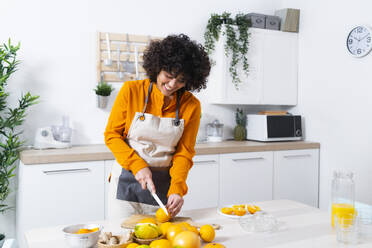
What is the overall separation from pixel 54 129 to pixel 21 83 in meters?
0.46

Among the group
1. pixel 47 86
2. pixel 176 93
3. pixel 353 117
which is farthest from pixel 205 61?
→ pixel 353 117

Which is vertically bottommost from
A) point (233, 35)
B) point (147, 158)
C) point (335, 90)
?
A: point (147, 158)

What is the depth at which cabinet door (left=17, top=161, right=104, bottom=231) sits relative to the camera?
2404 mm

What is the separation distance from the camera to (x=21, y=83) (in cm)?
285

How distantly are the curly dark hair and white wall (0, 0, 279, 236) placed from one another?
163cm

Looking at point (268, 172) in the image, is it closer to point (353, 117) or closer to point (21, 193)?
point (353, 117)

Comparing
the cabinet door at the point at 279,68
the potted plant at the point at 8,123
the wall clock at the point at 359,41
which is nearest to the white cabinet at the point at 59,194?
the potted plant at the point at 8,123

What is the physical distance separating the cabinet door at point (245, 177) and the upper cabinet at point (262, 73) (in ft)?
2.04

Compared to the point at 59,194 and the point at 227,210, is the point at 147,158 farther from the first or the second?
the point at 59,194

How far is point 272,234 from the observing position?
132cm

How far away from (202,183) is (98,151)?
918 mm

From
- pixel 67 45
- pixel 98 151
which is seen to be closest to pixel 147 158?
pixel 98 151

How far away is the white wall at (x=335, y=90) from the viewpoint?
9.95ft

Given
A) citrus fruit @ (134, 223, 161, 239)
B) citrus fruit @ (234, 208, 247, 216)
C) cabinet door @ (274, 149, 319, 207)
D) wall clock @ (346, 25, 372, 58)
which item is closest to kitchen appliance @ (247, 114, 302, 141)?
cabinet door @ (274, 149, 319, 207)
